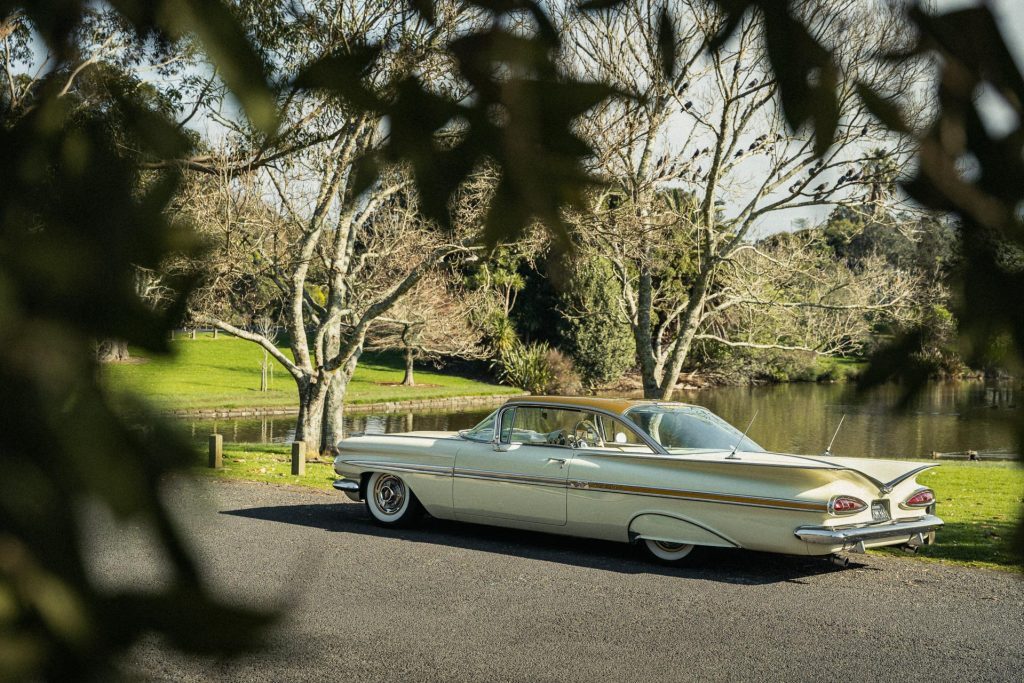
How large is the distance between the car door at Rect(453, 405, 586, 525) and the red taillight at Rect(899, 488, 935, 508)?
109 inches

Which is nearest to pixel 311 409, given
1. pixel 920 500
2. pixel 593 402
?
pixel 593 402

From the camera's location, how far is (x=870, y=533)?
7.80 m

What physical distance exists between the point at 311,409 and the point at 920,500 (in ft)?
38.2

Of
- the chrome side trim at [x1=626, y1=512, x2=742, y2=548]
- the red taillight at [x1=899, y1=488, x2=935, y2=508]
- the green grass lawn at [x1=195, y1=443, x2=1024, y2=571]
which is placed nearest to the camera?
the green grass lawn at [x1=195, y1=443, x2=1024, y2=571]

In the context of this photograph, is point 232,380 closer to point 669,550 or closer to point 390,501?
point 390,501

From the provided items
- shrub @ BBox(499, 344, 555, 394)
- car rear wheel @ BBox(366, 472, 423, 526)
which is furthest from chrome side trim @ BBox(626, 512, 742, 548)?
shrub @ BBox(499, 344, 555, 394)

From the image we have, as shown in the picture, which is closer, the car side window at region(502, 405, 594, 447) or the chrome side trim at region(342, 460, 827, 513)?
the chrome side trim at region(342, 460, 827, 513)

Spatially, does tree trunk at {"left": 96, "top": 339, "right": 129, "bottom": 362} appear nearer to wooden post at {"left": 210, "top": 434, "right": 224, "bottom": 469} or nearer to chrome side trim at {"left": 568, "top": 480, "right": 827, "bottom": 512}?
wooden post at {"left": 210, "top": 434, "right": 224, "bottom": 469}

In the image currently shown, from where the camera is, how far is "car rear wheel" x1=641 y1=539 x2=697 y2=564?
8320 mm

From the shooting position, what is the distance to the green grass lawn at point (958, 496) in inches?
39.4

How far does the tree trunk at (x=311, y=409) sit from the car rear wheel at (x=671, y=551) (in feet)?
33.4

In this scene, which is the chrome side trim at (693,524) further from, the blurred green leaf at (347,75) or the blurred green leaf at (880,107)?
the blurred green leaf at (347,75)

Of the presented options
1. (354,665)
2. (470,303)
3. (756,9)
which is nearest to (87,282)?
(756,9)

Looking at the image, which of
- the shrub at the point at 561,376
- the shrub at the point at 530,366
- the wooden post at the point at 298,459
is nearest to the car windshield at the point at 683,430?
the wooden post at the point at 298,459
